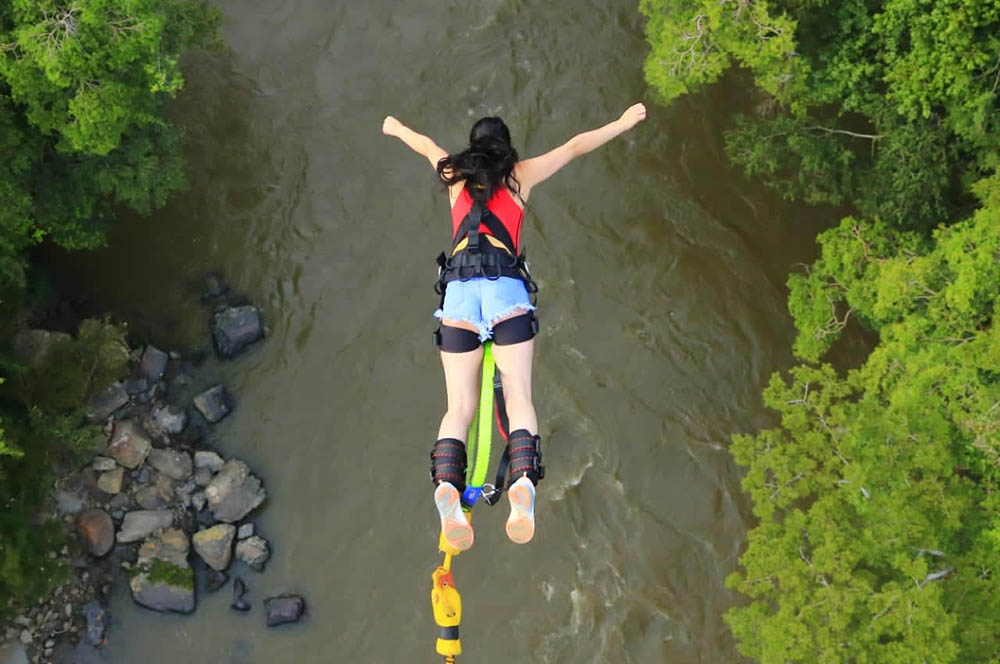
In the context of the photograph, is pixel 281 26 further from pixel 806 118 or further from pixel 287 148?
pixel 806 118

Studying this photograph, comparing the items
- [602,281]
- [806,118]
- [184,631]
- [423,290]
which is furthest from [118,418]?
[806,118]

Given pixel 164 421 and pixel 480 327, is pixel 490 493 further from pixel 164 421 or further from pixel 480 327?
pixel 164 421

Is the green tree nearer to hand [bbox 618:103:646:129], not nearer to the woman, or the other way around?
hand [bbox 618:103:646:129]

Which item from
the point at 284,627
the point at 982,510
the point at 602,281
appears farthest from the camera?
the point at 602,281

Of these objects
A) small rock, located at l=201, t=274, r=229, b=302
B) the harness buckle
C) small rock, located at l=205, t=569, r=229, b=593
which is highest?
small rock, located at l=201, t=274, r=229, b=302

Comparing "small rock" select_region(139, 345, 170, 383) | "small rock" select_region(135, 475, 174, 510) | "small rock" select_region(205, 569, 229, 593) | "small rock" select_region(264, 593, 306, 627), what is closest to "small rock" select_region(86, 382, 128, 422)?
"small rock" select_region(139, 345, 170, 383)

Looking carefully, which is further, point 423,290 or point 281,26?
point 281,26
